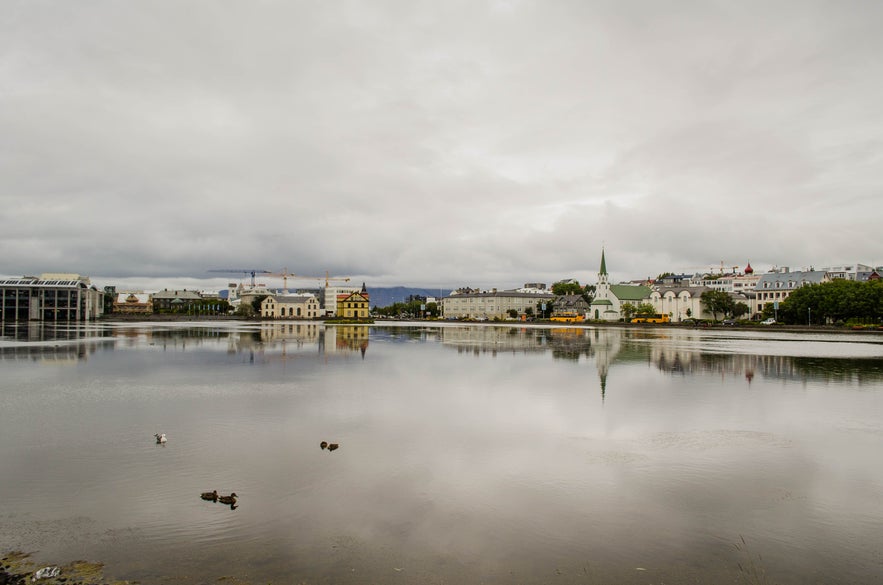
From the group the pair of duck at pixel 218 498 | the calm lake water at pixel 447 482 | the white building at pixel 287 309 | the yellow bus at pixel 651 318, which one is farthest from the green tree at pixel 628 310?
the pair of duck at pixel 218 498

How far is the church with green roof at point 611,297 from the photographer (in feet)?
478

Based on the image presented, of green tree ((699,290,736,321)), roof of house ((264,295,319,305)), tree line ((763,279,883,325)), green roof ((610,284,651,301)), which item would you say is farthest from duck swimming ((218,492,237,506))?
roof of house ((264,295,319,305))

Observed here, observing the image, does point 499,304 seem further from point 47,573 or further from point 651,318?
point 47,573

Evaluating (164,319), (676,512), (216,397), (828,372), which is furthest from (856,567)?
(164,319)

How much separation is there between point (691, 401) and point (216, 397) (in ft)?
60.6

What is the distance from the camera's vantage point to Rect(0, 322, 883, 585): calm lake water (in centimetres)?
830

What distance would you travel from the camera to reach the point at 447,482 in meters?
11.9

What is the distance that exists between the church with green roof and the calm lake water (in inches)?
4868

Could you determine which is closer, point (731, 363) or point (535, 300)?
point (731, 363)

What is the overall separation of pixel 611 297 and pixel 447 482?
471 feet

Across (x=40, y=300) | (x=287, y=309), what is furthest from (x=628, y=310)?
(x=40, y=300)

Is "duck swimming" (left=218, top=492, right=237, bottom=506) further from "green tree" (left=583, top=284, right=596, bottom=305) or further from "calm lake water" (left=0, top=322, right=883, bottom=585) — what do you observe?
"green tree" (left=583, top=284, right=596, bottom=305)

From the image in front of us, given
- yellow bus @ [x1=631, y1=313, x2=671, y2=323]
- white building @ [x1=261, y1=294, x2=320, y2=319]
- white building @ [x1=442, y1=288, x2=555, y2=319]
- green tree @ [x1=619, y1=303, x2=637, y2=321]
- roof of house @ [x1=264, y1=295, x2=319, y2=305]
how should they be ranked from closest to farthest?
yellow bus @ [x1=631, y1=313, x2=671, y2=323], green tree @ [x1=619, y1=303, x2=637, y2=321], white building @ [x1=261, y1=294, x2=320, y2=319], roof of house @ [x1=264, y1=295, x2=319, y2=305], white building @ [x1=442, y1=288, x2=555, y2=319]

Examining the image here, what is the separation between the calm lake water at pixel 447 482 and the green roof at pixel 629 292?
12626 cm
